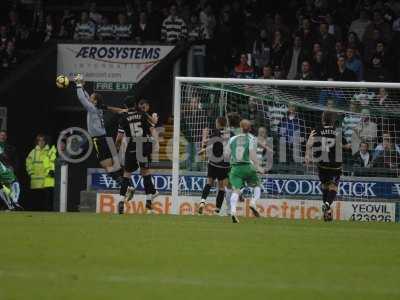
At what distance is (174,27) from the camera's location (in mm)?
25984

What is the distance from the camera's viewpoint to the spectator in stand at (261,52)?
24438 mm

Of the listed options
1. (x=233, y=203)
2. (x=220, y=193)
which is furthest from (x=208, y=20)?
(x=233, y=203)

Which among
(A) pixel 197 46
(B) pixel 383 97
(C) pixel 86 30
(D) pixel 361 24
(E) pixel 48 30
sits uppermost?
(E) pixel 48 30

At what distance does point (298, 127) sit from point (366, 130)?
1.42 m

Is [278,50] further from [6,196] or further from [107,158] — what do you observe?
[6,196]

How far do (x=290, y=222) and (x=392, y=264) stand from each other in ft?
22.8

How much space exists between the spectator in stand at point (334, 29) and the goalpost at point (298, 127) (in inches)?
115

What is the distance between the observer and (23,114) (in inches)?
1081

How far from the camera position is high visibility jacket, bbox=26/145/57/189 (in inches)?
A: 971

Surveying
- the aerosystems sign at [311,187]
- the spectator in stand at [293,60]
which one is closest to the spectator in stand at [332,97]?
the aerosystems sign at [311,187]

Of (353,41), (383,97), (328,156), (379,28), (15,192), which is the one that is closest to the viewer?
(328,156)

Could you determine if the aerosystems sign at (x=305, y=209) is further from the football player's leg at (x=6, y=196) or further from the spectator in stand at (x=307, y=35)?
the spectator in stand at (x=307, y=35)

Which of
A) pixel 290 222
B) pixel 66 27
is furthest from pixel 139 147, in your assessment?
pixel 66 27

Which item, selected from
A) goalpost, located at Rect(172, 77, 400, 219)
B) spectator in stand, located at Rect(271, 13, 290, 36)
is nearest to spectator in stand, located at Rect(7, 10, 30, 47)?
spectator in stand, located at Rect(271, 13, 290, 36)
